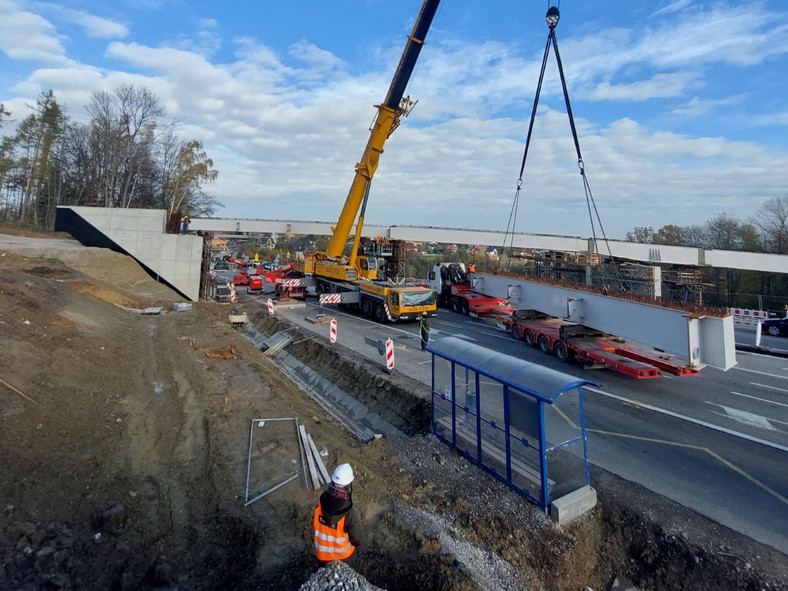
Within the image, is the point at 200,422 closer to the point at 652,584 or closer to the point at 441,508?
the point at 441,508

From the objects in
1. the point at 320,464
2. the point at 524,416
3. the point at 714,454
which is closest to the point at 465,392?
the point at 524,416

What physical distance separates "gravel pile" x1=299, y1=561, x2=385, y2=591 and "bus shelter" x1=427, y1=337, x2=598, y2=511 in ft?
9.16

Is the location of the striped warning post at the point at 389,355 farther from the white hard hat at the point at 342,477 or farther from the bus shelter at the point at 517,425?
the white hard hat at the point at 342,477

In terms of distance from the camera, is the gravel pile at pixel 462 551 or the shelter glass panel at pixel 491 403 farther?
the shelter glass panel at pixel 491 403

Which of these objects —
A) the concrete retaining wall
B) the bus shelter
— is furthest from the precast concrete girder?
the concrete retaining wall

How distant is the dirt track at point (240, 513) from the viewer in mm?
4152

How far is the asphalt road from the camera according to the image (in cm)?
559

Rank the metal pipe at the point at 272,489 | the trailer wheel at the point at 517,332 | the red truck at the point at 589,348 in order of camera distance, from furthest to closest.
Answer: the trailer wheel at the point at 517,332 < the red truck at the point at 589,348 < the metal pipe at the point at 272,489

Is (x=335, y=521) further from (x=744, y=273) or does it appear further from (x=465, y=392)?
(x=744, y=273)

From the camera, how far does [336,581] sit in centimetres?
333

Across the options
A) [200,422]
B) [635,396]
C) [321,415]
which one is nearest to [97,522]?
[200,422]

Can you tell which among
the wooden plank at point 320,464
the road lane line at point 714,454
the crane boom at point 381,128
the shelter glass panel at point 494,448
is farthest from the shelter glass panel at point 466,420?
the crane boom at point 381,128

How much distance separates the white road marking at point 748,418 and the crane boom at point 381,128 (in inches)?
606

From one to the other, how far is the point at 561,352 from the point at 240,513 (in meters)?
10.5
